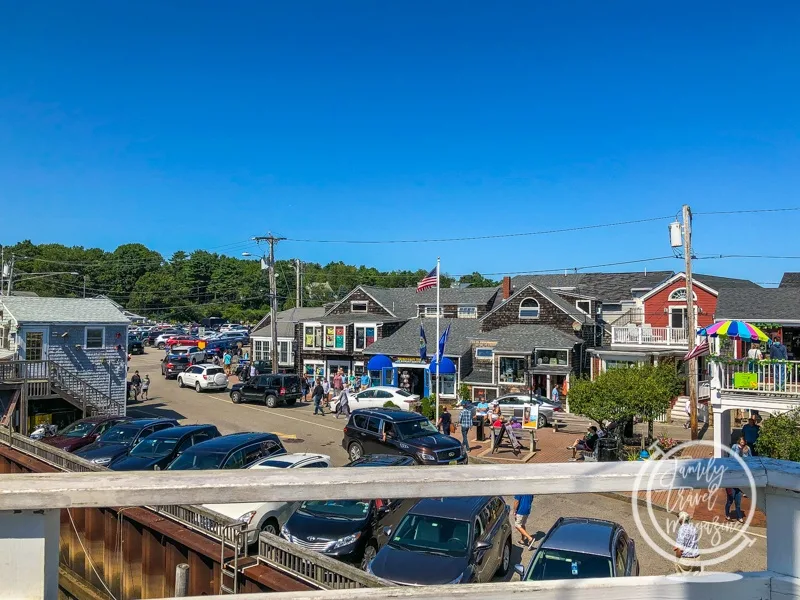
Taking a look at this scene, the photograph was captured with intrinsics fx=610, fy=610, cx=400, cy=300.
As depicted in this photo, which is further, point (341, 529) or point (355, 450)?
point (355, 450)

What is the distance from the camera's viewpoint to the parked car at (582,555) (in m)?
8.80

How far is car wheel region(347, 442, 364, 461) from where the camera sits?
2092cm

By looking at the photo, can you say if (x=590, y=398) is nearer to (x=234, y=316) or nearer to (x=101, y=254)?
(x=234, y=316)

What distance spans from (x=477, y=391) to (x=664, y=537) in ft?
88.4

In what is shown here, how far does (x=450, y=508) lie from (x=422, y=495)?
9308 millimetres

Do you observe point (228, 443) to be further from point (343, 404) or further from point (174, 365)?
point (174, 365)

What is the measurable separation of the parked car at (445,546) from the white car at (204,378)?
104 ft

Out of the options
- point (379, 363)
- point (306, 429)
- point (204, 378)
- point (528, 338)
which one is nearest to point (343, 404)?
point (306, 429)

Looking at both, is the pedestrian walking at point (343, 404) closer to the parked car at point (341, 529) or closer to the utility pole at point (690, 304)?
the utility pole at point (690, 304)

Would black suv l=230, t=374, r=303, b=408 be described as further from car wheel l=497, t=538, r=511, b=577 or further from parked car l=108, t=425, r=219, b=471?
car wheel l=497, t=538, r=511, b=577

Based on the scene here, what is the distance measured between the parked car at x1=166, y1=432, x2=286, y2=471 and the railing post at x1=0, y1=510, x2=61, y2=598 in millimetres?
12964

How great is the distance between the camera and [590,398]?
2086cm

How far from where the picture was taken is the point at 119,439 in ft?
64.3

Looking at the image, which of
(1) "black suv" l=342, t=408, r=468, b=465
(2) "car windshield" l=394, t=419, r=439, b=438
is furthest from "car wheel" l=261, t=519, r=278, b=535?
(2) "car windshield" l=394, t=419, r=439, b=438
